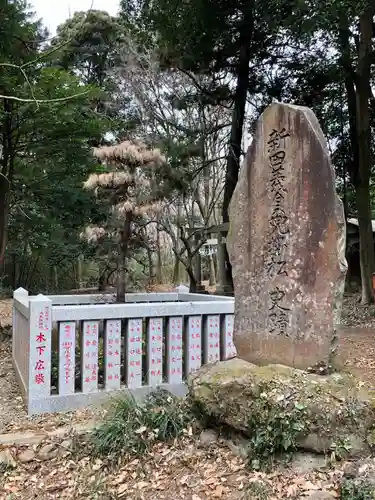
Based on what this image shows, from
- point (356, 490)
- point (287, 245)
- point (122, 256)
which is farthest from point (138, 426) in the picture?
point (122, 256)

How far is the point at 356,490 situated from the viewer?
241cm

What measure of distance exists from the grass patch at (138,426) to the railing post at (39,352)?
97cm

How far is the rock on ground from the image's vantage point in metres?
2.70

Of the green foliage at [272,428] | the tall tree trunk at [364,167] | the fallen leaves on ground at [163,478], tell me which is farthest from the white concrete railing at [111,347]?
the tall tree trunk at [364,167]

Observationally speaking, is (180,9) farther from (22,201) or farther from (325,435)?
(325,435)

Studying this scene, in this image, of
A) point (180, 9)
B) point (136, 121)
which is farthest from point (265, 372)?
point (136, 121)

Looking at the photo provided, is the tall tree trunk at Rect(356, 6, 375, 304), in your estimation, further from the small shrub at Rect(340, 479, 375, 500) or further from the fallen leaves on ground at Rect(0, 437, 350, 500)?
the small shrub at Rect(340, 479, 375, 500)

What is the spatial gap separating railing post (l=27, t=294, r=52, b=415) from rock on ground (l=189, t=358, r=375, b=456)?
5.65ft

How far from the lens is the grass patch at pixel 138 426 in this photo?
317cm

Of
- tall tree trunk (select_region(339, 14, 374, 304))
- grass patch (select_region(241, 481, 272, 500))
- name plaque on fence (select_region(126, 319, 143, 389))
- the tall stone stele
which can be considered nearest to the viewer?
grass patch (select_region(241, 481, 272, 500))

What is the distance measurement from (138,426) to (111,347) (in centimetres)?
129

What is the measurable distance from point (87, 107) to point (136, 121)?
29.4ft

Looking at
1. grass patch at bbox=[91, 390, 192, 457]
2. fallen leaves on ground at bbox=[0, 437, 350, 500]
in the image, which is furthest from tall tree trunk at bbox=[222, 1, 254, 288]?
fallen leaves on ground at bbox=[0, 437, 350, 500]

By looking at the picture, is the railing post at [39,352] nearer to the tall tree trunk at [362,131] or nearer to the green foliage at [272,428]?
the green foliage at [272,428]
